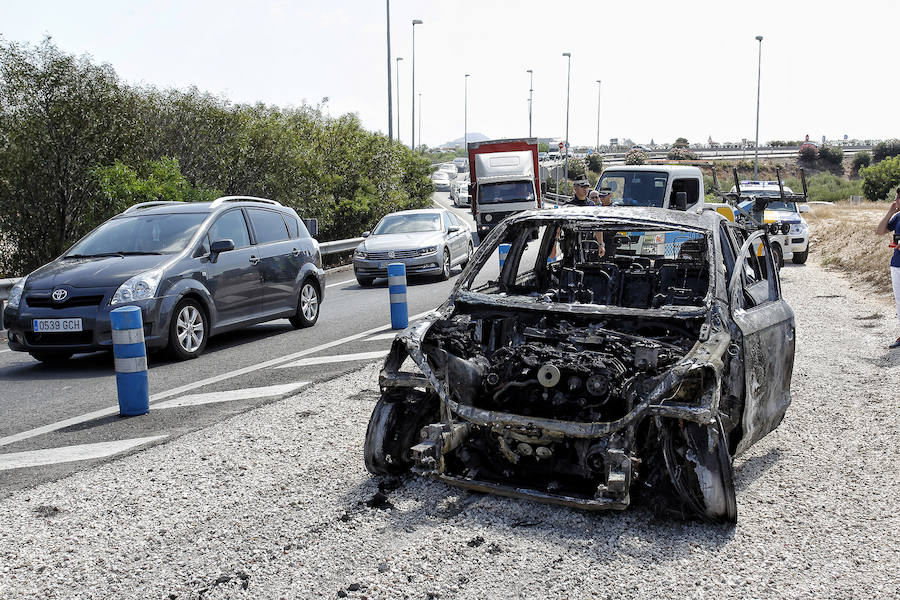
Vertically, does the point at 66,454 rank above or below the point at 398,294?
below

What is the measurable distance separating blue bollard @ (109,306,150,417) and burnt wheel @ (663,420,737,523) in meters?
4.60

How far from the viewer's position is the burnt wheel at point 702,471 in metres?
4.55

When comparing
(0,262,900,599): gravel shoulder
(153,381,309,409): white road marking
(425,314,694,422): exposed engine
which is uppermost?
(425,314,694,422): exposed engine

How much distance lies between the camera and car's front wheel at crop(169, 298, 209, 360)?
995cm

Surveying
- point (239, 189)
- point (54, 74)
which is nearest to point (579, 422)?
point (54, 74)

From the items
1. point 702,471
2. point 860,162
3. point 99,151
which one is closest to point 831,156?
point 860,162

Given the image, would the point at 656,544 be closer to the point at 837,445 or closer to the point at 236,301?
the point at 837,445

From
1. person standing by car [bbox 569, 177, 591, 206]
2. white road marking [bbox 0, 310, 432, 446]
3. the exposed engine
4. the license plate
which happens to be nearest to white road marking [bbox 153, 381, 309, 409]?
white road marking [bbox 0, 310, 432, 446]

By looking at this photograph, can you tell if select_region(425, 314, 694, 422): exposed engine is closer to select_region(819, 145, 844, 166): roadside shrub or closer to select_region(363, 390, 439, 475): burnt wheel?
select_region(363, 390, 439, 475): burnt wheel

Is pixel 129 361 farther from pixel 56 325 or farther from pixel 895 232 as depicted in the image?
pixel 895 232

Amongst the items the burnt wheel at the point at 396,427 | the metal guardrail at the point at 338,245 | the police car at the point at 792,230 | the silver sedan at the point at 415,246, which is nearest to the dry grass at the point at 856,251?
the police car at the point at 792,230

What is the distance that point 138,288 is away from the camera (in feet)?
31.4

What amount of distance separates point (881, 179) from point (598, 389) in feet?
196

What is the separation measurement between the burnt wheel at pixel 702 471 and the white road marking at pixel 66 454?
12.7 ft
